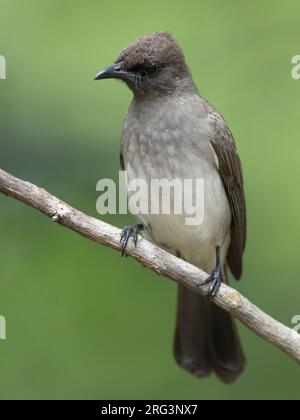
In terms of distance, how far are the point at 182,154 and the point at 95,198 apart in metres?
0.58

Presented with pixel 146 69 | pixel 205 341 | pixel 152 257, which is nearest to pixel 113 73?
pixel 146 69

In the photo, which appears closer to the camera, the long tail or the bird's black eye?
the bird's black eye

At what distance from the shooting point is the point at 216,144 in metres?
5.43

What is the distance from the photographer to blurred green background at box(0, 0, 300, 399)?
557cm

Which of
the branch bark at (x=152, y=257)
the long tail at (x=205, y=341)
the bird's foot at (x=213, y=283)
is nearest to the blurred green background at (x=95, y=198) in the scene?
the long tail at (x=205, y=341)

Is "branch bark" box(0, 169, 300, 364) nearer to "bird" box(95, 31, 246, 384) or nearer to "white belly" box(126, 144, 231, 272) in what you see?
"bird" box(95, 31, 246, 384)

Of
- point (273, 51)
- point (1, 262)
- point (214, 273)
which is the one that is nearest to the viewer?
point (214, 273)

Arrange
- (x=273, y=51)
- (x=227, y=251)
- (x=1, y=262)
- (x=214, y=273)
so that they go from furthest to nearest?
(x=273, y=51)
(x=227, y=251)
(x=1, y=262)
(x=214, y=273)

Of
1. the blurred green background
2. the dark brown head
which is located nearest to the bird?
the dark brown head

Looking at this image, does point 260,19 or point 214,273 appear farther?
point 260,19

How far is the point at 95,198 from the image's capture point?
17.9ft

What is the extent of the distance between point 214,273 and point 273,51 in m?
1.88

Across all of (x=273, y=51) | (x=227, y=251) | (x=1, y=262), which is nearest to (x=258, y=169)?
(x=227, y=251)

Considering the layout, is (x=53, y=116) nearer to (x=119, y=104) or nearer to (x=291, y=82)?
(x=119, y=104)
